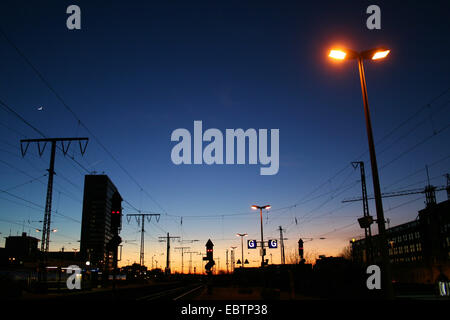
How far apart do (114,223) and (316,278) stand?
24747 mm

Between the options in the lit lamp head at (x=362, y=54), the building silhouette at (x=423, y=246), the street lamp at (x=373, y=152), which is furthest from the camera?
the building silhouette at (x=423, y=246)

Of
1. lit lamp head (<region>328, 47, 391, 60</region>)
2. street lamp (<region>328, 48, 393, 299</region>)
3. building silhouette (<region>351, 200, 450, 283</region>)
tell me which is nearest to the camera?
street lamp (<region>328, 48, 393, 299</region>)

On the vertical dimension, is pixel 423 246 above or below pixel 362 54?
below

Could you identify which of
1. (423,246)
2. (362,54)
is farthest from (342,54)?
(423,246)

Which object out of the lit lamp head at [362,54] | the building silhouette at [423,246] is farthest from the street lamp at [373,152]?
the building silhouette at [423,246]

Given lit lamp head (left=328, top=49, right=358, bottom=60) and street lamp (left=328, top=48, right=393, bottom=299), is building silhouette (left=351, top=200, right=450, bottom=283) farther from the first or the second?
lit lamp head (left=328, top=49, right=358, bottom=60)

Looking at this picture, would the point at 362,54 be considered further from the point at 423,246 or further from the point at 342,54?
the point at 423,246

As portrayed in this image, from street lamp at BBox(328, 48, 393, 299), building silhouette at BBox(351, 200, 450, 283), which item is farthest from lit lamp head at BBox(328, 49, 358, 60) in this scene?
building silhouette at BBox(351, 200, 450, 283)

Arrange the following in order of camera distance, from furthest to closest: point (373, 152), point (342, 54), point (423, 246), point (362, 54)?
point (423, 246), point (362, 54), point (342, 54), point (373, 152)

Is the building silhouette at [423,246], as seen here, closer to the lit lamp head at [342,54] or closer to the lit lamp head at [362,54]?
the lit lamp head at [362,54]

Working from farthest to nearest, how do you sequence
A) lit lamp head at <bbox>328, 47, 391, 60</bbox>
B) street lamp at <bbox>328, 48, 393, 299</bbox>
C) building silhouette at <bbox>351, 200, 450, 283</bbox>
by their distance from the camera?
1. building silhouette at <bbox>351, 200, 450, 283</bbox>
2. lit lamp head at <bbox>328, 47, 391, 60</bbox>
3. street lamp at <bbox>328, 48, 393, 299</bbox>

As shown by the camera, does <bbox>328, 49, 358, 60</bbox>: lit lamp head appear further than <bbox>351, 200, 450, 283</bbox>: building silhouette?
No

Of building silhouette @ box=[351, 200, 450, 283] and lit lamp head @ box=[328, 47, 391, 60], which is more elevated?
lit lamp head @ box=[328, 47, 391, 60]
